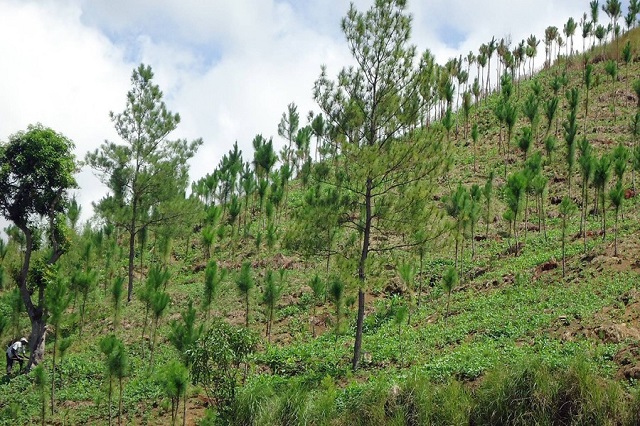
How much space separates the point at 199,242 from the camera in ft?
105

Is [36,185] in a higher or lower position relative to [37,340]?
higher

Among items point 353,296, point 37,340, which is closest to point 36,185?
point 37,340

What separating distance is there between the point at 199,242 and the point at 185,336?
19.3 meters

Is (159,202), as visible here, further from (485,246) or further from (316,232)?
(485,246)

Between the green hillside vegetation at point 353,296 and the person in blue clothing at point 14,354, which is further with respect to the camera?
the person in blue clothing at point 14,354

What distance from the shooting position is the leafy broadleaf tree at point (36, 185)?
17.4m

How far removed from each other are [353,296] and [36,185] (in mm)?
10786

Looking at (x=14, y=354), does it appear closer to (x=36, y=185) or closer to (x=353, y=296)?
(x=36, y=185)

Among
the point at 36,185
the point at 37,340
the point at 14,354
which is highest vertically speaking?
the point at 36,185

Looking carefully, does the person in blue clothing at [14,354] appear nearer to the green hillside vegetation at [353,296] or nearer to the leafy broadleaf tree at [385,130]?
the green hillside vegetation at [353,296]

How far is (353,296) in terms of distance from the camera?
17.7 meters

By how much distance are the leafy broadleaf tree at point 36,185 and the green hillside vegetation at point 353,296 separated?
58 mm

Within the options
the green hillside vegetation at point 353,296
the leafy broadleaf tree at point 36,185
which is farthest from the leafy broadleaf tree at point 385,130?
the leafy broadleaf tree at point 36,185

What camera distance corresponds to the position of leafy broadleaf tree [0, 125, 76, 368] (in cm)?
1739
